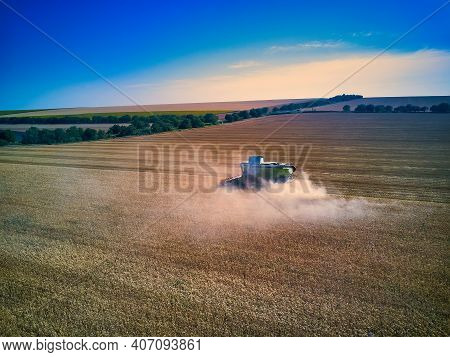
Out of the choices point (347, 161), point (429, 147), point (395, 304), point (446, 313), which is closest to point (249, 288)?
point (395, 304)

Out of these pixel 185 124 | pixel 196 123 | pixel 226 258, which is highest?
pixel 196 123

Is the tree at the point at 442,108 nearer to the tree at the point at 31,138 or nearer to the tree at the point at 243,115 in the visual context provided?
the tree at the point at 243,115

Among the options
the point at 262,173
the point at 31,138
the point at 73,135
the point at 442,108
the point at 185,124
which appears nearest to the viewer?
the point at 262,173

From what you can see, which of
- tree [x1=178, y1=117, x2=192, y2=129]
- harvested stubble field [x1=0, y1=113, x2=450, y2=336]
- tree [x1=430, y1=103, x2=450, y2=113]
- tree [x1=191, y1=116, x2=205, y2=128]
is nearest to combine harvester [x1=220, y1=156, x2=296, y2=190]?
harvested stubble field [x1=0, y1=113, x2=450, y2=336]

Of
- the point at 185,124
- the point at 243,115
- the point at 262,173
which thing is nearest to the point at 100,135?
the point at 185,124

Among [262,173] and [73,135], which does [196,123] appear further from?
[262,173]

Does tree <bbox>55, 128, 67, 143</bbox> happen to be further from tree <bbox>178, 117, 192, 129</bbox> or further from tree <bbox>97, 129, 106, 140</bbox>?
tree <bbox>178, 117, 192, 129</bbox>

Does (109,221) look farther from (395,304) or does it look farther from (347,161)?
(347,161)
